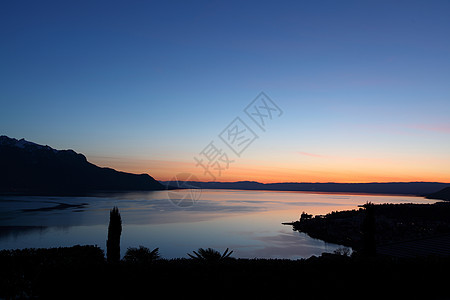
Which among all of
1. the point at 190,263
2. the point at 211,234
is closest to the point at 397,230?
the point at 211,234

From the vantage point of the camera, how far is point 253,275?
12344 millimetres

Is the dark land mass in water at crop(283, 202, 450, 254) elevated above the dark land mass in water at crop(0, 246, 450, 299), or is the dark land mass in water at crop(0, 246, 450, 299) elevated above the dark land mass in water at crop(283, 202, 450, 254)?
the dark land mass in water at crop(0, 246, 450, 299)

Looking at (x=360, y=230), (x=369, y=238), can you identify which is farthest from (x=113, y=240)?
(x=360, y=230)

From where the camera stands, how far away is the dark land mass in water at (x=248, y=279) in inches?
473

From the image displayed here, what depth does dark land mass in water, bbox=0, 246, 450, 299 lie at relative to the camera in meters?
12.0

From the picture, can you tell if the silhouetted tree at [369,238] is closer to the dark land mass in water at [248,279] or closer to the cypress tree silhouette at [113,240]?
the dark land mass in water at [248,279]

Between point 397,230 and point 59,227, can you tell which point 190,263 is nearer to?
point 397,230

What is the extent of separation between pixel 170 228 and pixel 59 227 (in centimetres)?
2106

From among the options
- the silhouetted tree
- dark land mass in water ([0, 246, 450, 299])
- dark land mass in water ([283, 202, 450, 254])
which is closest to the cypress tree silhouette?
dark land mass in water ([0, 246, 450, 299])

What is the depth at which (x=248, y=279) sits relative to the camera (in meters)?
12.3

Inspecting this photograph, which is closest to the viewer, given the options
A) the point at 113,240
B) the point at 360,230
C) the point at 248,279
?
the point at 248,279

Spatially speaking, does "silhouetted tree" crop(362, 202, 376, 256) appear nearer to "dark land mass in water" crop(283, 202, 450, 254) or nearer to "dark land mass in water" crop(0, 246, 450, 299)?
"dark land mass in water" crop(0, 246, 450, 299)

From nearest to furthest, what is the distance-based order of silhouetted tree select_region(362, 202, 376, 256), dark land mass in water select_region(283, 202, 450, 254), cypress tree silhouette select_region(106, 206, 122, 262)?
silhouetted tree select_region(362, 202, 376, 256) → cypress tree silhouette select_region(106, 206, 122, 262) → dark land mass in water select_region(283, 202, 450, 254)

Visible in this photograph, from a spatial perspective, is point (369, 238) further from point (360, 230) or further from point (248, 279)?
point (360, 230)
